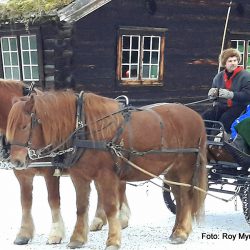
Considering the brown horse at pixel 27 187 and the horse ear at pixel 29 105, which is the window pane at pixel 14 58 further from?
the horse ear at pixel 29 105

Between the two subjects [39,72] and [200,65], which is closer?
[39,72]

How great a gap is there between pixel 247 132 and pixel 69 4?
17.1 feet

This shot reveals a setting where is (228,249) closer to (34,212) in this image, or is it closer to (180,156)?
(180,156)

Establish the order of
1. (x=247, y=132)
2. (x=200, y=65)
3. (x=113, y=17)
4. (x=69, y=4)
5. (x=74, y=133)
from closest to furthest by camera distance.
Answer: (x=74, y=133)
(x=247, y=132)
(x=69, y=4)
(x=113, y=17)
(x=200, y=65)

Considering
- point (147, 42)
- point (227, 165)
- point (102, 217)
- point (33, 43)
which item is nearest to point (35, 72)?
point (33, 43)

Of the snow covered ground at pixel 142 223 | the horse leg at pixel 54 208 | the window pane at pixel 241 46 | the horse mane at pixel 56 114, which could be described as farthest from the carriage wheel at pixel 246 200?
the window pane at pixel 241 46

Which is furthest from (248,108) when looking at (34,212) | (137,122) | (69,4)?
(69,4)

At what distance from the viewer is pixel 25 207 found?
5340mm

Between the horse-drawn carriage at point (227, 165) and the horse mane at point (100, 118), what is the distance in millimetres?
1452

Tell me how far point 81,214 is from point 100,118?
1.03 m

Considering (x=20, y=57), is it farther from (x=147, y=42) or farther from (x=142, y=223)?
(x=142, y=223)

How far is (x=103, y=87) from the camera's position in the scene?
10406 mm

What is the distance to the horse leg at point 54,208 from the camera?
515 cm

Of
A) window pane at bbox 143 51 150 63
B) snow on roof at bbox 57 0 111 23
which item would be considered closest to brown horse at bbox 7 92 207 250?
snow on roof at bbox 57 0 111 23
